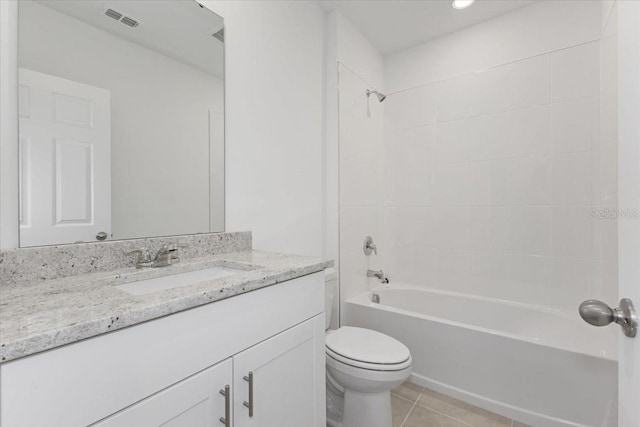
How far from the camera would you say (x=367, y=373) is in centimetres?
132

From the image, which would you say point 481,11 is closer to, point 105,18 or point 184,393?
point 105,18

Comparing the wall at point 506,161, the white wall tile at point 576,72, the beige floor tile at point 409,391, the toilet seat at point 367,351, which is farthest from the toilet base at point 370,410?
the white wall tile at point 576,72

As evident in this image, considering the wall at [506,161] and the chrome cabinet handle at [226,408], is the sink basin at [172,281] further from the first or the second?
the wall at [506,161]

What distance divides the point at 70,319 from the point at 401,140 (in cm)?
258

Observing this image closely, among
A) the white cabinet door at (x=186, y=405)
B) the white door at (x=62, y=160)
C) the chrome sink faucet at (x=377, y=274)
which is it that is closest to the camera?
the white cabinet door at (x=186, y=405)

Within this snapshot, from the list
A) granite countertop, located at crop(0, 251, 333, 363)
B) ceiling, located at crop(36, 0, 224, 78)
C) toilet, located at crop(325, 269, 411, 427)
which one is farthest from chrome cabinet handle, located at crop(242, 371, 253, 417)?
ceiling, located at crop(36, 0, 224, 78)

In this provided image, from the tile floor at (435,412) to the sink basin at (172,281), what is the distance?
1.31 meters

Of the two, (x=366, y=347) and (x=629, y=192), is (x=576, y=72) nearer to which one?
(x=629, y=192)

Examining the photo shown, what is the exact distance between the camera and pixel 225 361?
2.53 ft

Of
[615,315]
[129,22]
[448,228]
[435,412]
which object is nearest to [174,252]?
[129,22]

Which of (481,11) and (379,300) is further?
(379,300)

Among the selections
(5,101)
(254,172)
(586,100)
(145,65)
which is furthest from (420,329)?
(5,101)

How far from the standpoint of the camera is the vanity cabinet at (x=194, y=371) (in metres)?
0.49

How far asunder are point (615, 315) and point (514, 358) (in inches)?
48.8
